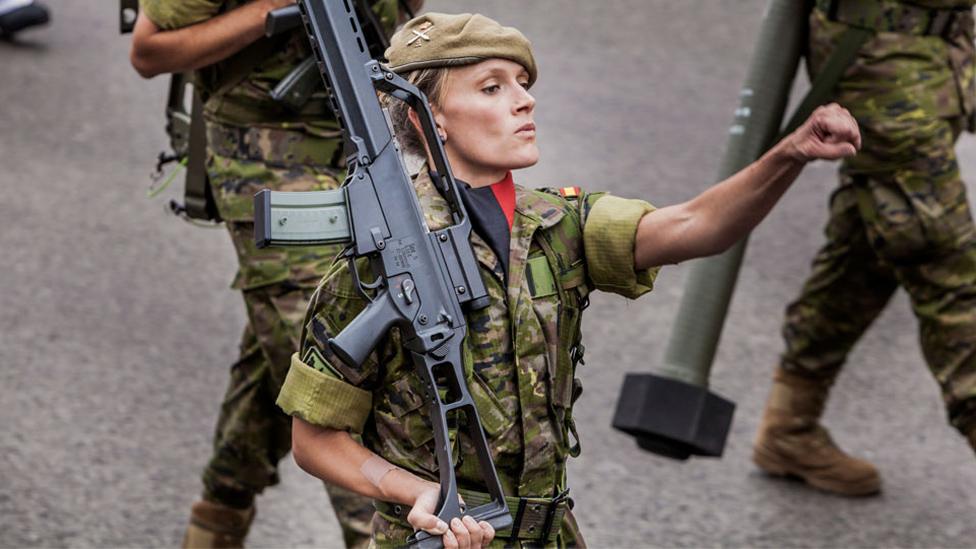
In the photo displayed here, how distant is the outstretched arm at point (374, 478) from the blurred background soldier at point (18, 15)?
8113mm

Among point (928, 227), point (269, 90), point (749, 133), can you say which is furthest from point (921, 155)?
point (269, 90)

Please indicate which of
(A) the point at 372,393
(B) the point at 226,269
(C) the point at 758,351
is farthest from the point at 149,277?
(A) the point at 372,393

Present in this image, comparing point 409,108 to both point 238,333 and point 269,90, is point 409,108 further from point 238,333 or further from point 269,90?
point 238,333

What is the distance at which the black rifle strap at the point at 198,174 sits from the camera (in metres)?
4.36

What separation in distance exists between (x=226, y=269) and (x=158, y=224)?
70 centimetres

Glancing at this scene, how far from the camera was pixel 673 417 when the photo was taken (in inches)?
184

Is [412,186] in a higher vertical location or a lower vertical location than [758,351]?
higher

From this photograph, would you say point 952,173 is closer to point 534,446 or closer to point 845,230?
point 845,230

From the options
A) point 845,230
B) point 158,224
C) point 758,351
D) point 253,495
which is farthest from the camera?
point 158,224

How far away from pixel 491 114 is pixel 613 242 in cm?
32

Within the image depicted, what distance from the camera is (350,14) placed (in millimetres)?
2891

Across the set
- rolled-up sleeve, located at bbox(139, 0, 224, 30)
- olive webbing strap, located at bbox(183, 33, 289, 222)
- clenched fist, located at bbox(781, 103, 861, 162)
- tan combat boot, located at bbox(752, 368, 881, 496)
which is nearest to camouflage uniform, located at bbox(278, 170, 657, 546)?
clenched fist, located at bbox(781, 103, 861, 162)

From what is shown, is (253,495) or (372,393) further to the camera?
(253,495)

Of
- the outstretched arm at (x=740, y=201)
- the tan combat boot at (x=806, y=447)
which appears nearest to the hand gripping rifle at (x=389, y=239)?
the outstretched arm at (x=740, y=201)
